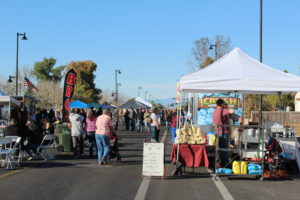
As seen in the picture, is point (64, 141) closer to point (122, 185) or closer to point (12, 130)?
point (12, 130)

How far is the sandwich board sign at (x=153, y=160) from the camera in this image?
33.9 ft

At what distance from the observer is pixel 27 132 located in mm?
13805

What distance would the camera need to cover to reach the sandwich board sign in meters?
10.3

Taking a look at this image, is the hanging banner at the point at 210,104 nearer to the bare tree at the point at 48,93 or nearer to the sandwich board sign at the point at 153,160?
the sandwich board sign at the point at 153,160

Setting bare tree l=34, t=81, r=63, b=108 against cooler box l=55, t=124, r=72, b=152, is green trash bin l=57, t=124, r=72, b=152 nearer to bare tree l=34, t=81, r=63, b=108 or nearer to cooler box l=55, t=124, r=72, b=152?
cooler box l=55, t=124, r=72, b=152

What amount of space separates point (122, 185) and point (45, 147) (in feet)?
17.3

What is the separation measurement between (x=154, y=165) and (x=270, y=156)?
9.80ft

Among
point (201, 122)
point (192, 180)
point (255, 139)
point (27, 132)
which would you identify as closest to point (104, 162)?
point (27, 132)

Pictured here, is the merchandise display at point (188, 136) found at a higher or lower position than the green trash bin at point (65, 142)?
higher

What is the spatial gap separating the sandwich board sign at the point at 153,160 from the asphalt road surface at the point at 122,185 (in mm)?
185

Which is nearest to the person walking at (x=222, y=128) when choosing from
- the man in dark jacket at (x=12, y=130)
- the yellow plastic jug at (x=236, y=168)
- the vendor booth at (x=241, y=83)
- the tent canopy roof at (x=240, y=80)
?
the vendor booth at (x=241, y=83)

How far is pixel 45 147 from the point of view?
1394 cm

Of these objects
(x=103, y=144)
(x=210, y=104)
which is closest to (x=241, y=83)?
(x=103, y=144)

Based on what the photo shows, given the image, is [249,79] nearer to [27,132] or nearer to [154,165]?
[154,165]
